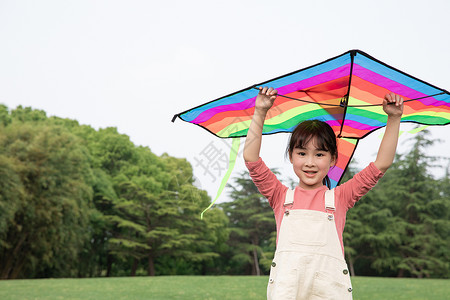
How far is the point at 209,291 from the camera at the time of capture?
44.7 feet

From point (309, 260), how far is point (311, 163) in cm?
55

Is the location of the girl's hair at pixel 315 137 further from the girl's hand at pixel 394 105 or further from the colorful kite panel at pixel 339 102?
the colorful kite panel at pixel 339 102

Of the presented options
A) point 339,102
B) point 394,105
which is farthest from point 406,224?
point 394,105

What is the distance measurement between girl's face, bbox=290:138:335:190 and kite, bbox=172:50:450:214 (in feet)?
2.26

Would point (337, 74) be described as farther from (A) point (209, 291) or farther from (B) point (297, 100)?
(A) point (209, 291)

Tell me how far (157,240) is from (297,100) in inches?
1158

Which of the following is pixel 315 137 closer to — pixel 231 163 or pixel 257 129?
pixel 257 129

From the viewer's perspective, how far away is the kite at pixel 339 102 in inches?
123

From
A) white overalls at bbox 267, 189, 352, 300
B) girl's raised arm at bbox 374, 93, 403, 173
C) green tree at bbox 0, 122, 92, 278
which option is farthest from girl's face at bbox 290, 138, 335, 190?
green tree at bbox 0, 122, 92, 278

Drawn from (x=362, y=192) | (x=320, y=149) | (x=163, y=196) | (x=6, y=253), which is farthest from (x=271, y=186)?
(x=163, y=196)

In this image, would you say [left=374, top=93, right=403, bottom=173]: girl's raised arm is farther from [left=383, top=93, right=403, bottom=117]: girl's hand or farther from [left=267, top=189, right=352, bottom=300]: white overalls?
[left=267, top=189, right=352, bottom=300]: white overalls

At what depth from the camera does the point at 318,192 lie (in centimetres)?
258

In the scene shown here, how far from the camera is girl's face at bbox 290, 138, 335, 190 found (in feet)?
8.44

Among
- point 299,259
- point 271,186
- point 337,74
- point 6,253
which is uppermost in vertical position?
point 337,74
